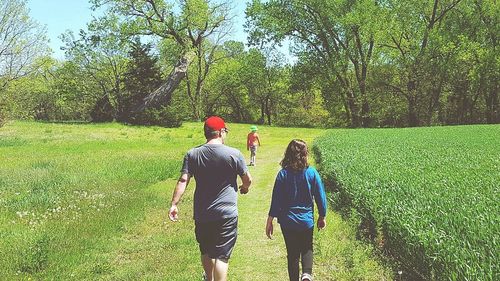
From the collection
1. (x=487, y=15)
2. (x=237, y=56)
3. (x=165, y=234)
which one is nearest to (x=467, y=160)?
(x=165, y=234)

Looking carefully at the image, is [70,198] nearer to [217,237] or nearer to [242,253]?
[242,253]

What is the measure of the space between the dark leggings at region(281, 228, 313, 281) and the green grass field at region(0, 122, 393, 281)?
1.13 m

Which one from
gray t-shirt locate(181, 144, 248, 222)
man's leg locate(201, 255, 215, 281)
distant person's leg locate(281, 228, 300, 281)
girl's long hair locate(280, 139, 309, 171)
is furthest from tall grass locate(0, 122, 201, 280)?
girl's long hair locate(280, 139, 309, 171)

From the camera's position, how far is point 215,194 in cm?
553

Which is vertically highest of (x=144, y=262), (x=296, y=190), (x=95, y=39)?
(x=95, y=39)

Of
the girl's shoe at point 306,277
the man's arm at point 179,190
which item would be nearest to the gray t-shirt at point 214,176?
the man's arm at point 179,190

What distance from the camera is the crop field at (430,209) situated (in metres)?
4.70

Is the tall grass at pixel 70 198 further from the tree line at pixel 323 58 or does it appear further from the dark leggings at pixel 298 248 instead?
the tree line at pixel 323 58

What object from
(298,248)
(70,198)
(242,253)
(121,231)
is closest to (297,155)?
(298,248)

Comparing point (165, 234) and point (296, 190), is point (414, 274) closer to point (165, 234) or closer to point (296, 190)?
point (296, 190)

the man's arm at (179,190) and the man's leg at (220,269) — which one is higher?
the man's arm at (179,190)

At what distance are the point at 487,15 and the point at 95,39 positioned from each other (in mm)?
43892

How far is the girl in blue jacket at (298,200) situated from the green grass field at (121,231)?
1.25 m

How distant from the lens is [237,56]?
65.4 m
